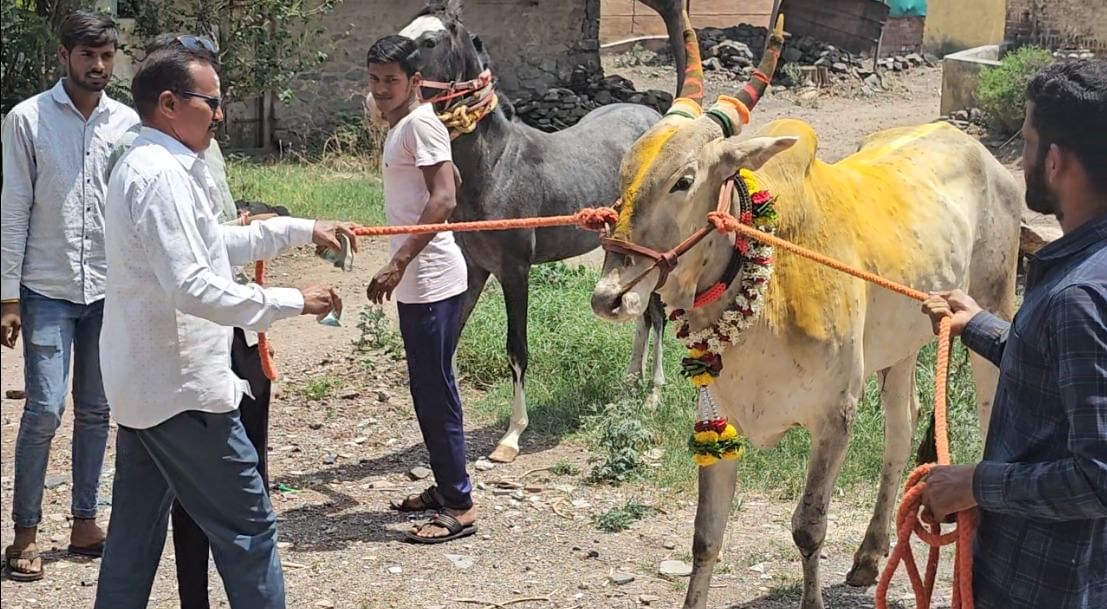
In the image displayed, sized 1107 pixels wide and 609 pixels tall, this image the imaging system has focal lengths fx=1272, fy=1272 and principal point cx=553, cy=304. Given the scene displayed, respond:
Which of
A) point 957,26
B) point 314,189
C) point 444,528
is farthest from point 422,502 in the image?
point 957,26

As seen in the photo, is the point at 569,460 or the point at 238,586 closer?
the point at 238,586

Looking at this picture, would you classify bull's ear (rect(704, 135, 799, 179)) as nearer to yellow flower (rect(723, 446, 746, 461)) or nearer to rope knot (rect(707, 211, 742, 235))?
rope knot (rect(707, 211, 742, 235))

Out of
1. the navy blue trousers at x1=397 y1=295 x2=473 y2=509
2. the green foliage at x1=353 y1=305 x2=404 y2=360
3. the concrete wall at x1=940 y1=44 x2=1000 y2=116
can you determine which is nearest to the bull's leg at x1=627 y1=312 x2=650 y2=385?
the green foliage at x1=353 y1=305 x2=404 y2=360

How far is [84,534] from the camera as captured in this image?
5340 mm

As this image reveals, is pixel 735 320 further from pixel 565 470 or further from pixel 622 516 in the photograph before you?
pixel 565 470

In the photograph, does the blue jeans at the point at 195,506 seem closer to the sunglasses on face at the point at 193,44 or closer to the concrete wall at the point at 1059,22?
the sunglasses on face at the point at 193,44

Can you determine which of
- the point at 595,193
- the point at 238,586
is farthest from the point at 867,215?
the point at 595,193

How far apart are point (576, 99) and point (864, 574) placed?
13193mm

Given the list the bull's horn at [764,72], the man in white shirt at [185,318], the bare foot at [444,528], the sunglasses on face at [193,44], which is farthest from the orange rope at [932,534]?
the bare foot at [444,528]

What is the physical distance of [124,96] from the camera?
1068 cm

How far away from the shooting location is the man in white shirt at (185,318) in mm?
3469

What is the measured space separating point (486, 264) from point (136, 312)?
3.44 m

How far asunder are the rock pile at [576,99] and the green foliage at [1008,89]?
4320 mm

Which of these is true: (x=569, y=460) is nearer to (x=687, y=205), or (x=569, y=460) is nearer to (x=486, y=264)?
(x=486, y=264)
